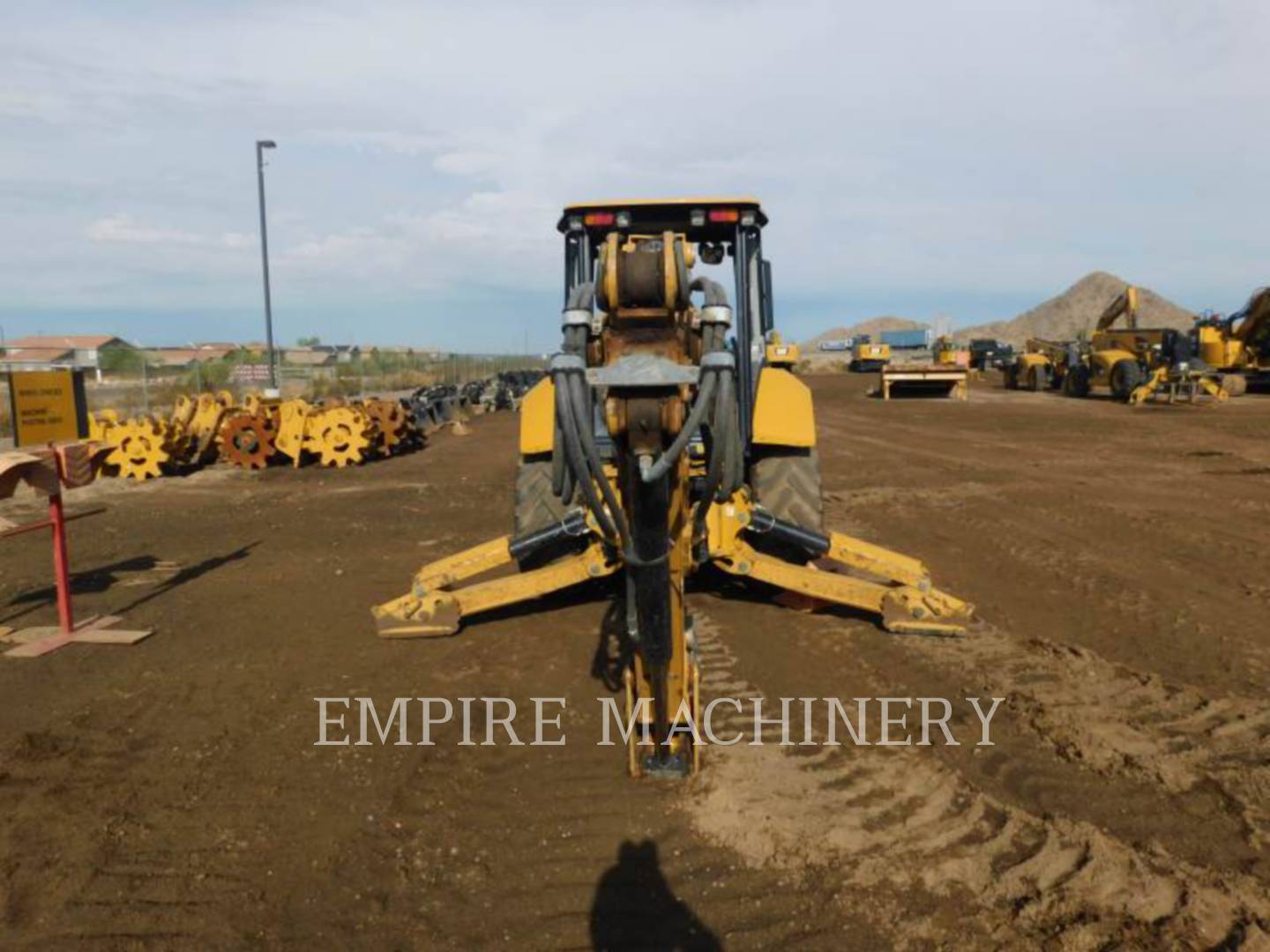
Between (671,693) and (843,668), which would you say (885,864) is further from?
(843,668)

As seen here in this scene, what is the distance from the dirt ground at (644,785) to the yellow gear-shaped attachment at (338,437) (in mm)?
6918

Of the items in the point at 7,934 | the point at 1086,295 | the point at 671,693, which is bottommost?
the point at 7,934

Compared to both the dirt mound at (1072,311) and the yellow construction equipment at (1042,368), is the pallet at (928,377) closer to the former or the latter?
the yellow construction equipment at (1042,368)

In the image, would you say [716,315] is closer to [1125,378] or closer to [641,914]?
[641,914]

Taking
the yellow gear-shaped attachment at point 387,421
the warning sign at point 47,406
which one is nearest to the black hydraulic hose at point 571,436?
the warning sign at point 47,406

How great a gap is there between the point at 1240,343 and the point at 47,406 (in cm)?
2859

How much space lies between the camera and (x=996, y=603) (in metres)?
6.25

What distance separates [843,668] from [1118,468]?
9453 mm

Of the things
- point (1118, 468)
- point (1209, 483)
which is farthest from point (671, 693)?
point (1118, 468)

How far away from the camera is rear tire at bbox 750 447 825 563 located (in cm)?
612

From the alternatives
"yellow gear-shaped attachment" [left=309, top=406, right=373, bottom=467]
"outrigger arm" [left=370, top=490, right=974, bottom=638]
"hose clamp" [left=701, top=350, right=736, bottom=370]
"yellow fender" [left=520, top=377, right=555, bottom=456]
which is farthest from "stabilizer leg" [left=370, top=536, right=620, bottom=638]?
"yellow gear-shaped attachment" [left=309, top=406, right=373, bottom=467]

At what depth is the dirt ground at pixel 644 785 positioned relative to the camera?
2.99 metres

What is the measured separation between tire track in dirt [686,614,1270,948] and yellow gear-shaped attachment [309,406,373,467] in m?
11.7

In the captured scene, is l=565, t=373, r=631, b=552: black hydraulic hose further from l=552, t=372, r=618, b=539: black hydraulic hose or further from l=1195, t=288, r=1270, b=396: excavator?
l=1195, t=288, r=1270, b=396: excavator
